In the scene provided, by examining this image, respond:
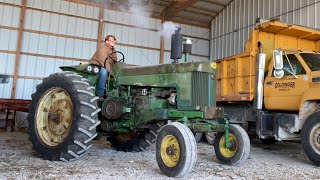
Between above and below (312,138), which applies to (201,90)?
above

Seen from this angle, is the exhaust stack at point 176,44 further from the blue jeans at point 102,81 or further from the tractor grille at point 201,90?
the blue jeans at point 102,81

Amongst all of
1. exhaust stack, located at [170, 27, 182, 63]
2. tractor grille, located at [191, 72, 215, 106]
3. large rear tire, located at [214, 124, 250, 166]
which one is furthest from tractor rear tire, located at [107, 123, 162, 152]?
exhaust stack, located at [170, 27, 182, 63]

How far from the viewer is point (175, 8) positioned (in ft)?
51.5

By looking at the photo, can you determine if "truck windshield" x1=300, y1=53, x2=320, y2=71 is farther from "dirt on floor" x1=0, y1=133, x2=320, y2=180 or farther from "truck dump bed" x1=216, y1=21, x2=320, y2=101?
"dirt on floor" x1=0, y1=133, x2=320, y2=180

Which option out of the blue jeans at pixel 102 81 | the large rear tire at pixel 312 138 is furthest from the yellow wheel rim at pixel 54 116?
the large rear tire at pixel 312 138

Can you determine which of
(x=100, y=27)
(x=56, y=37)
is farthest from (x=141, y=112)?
(x=100, y=27)

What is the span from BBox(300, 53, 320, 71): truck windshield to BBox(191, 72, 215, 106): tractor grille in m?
2.94

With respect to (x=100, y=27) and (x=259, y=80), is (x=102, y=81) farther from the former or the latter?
(x=100, y=27)

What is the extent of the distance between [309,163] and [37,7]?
12.4m

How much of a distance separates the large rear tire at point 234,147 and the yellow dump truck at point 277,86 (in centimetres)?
156

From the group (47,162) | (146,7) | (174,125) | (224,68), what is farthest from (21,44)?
(174,125)

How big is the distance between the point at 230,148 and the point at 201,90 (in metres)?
1.09

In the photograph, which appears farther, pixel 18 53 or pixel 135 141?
pixel 18 53

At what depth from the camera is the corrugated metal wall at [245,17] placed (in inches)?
457
